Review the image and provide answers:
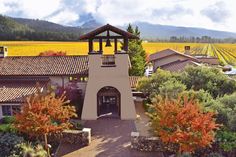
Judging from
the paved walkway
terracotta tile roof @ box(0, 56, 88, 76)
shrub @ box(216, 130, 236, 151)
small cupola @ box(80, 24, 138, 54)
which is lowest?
the paved walkway

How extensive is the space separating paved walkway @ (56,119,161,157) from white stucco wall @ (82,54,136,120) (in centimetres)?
119

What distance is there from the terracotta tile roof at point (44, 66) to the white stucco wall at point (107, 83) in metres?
2.20

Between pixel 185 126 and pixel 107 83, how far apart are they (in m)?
11.7

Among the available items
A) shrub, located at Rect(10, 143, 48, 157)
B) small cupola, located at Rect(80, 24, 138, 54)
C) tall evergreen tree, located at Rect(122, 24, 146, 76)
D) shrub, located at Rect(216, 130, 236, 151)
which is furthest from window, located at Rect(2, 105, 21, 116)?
tall evergreen tree, located at Rect(122, 24, 146, 76)

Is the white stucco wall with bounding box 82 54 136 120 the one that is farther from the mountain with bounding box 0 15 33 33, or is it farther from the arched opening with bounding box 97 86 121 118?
the mountain with bounding box 0 15 33 33

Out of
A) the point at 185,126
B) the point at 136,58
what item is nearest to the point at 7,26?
the point at 136,58

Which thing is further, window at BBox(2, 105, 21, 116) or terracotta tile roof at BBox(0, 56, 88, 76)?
terracotta tile roof at BBox(0, 56, 88, 76)

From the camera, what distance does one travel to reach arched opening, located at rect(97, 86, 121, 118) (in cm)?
3134

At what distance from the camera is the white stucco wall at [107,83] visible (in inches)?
1205

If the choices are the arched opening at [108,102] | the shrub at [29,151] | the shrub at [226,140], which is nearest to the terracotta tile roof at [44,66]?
the arched opening at [108,102]

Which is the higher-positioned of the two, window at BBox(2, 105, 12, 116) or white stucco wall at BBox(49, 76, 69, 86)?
white stucco wall at BBox(49, 76, 69, 86)

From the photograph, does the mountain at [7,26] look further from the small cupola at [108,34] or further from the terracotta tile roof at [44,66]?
the small cupola at [108,34]

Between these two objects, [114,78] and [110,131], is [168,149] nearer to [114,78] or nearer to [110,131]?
[110,131]

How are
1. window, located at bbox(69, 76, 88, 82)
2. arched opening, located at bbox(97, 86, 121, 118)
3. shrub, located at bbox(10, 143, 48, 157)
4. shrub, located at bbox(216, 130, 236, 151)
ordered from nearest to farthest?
shrub, located at bbox(216, 130, 236, 151), shrub, located at bbox(10, 143, 48, 157), arched opening, located at bbox(97, 86, 121, 118), window, located at bbox(69, 76, 88, 82)
